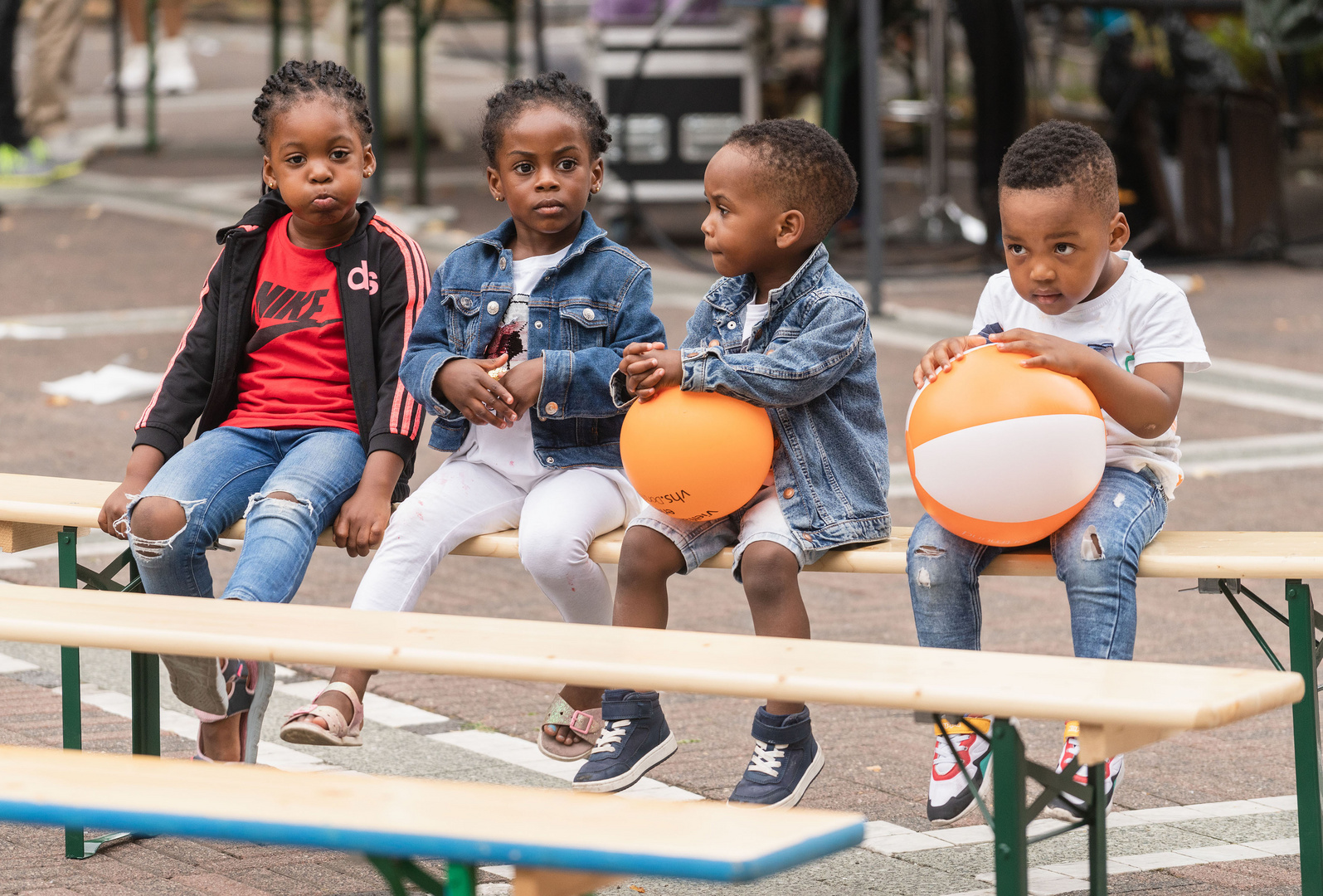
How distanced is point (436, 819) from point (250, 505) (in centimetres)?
173

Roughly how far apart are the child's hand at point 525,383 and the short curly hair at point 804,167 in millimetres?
641

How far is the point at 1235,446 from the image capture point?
27.5 ft

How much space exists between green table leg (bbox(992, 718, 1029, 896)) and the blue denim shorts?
0.94 metres

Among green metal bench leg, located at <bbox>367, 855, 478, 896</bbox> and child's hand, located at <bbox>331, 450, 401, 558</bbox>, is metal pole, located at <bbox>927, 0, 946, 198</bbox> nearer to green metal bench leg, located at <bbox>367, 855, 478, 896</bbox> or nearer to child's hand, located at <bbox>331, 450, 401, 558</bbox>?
child's hand, located at <bbox>331, 450, 401, 558</bbox>

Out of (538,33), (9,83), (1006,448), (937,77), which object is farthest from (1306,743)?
(9,83)

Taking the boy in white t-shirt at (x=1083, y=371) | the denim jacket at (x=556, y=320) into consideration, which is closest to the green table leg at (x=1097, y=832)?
the boy in white t-shirt at (x=1083, y=371)

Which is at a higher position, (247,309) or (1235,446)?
(247,309)

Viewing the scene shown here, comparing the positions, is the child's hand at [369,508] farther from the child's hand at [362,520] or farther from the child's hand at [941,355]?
the child's hand at [941,355]

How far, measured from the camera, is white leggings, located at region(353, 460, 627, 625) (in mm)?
3836

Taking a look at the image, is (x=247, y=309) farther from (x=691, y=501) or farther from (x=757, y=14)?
(x=757, y=14)

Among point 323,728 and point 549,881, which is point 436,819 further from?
point 323,728

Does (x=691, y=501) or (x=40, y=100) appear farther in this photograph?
(x=40, y=100)

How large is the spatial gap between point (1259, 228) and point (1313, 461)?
6.06 metres

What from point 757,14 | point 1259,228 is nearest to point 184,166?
point 757,14
